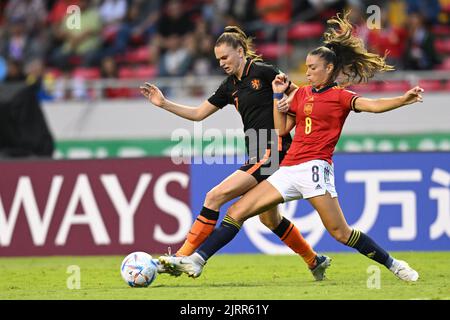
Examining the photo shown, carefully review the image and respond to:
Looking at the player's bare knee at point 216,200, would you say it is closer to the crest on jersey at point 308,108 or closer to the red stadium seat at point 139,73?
the crest on jersey at point 308,108

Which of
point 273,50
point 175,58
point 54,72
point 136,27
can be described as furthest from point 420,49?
point 54,72

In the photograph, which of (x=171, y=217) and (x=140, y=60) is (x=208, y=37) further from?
(x=171, y=217)

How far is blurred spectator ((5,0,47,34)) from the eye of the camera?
20.9 meters

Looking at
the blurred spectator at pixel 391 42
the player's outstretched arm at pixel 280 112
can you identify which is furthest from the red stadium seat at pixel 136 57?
the player's outstretched arm at pixel 280 112

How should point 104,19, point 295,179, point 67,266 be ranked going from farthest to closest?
1. point 104,19
2. point 67,266
3. point 295,179

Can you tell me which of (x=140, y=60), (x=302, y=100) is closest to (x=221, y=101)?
(x=302, y=100)

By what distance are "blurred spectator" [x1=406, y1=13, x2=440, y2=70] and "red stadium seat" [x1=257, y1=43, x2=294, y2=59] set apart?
214 centimetres

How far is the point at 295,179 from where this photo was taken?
348 inches

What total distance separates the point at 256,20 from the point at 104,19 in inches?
129

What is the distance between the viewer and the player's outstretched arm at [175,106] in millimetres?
9492

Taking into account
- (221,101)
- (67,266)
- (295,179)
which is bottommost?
(67,266)

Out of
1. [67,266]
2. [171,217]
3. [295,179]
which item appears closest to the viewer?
[295,179]

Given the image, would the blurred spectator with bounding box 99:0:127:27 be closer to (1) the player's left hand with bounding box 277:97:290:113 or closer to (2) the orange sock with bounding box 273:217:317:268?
(2) the orange sock with bounding box 273:217:317:268

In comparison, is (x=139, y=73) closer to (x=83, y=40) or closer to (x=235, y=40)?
(x=83, y=40)
